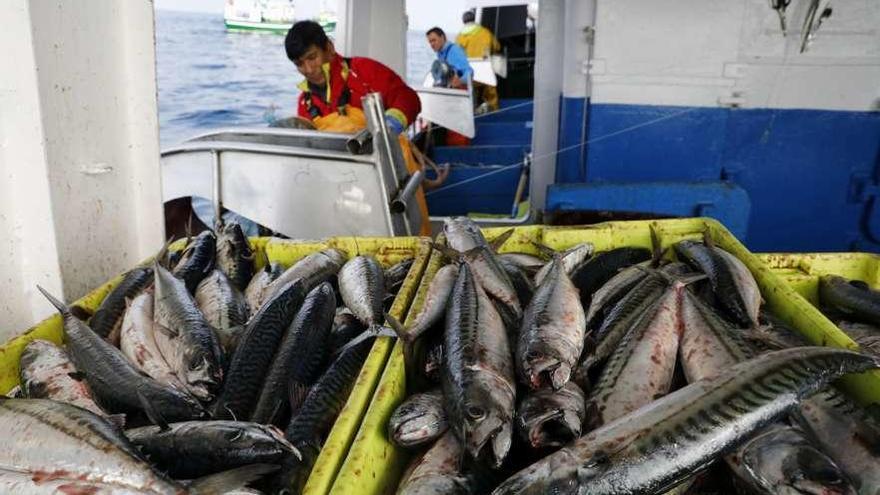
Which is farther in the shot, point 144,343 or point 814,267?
point 814,267

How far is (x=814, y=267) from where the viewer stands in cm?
253

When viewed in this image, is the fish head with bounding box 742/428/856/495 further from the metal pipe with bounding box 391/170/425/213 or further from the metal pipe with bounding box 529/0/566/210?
the metal pipe with bounding box 529/0/566/210

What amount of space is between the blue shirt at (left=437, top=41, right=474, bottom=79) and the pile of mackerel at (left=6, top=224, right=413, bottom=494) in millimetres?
7411

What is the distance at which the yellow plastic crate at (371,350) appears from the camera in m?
1.45

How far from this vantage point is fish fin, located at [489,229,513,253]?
2.64 meters

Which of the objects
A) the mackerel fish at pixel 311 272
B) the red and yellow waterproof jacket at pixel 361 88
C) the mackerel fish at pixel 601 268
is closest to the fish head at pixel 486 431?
the mackerel fish at pixel 601 268

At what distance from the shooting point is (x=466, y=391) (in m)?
1.52

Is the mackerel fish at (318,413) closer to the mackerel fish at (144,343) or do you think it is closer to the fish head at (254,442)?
the fish head at (254,442)

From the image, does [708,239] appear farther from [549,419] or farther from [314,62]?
[314,62]

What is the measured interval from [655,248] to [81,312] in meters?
2.35

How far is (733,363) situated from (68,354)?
207 cm

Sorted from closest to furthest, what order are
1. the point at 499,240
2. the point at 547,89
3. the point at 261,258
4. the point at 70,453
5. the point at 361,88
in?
the point at 70,453
the point at 499,240
the point at 261,258
the point at 361,88
the point at 547,89

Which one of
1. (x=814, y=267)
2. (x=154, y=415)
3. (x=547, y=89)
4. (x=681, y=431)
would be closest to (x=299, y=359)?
(x=154, y=415)

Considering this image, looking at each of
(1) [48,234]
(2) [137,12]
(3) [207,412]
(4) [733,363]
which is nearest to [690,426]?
(4) [733,363]
